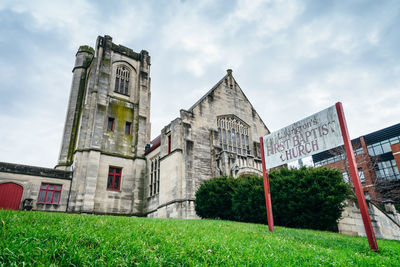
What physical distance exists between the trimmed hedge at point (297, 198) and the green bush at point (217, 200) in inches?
19.6

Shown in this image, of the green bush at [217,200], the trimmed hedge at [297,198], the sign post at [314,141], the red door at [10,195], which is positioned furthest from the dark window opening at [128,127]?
the sign post at [314,141]

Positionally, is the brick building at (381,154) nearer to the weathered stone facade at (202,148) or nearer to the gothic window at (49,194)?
the weathered stone facade at (202,148)

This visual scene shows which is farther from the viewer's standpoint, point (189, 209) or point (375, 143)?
point (375, 143)

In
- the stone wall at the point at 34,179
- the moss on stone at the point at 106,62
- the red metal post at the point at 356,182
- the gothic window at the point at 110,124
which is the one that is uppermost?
the moss on stone at the point at 106,62

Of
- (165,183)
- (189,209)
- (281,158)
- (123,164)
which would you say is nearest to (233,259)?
(281,158)

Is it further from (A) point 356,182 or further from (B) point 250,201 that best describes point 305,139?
(B) point 250,201

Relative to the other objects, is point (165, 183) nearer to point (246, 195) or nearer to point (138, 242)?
point (246, 195)

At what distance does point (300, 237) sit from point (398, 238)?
8695mm

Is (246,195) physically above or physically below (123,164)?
below

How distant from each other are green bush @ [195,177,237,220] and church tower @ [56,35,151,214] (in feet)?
31.0

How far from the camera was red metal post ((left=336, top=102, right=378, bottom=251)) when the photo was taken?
647cm

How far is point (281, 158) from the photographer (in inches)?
352

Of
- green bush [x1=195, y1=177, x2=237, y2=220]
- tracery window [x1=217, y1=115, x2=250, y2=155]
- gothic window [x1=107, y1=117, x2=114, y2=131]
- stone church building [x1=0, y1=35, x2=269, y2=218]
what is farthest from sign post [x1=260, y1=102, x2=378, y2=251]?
gothic window [x1=107, y1=117, x2=114, y2=131]

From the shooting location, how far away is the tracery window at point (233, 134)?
21.6 m
